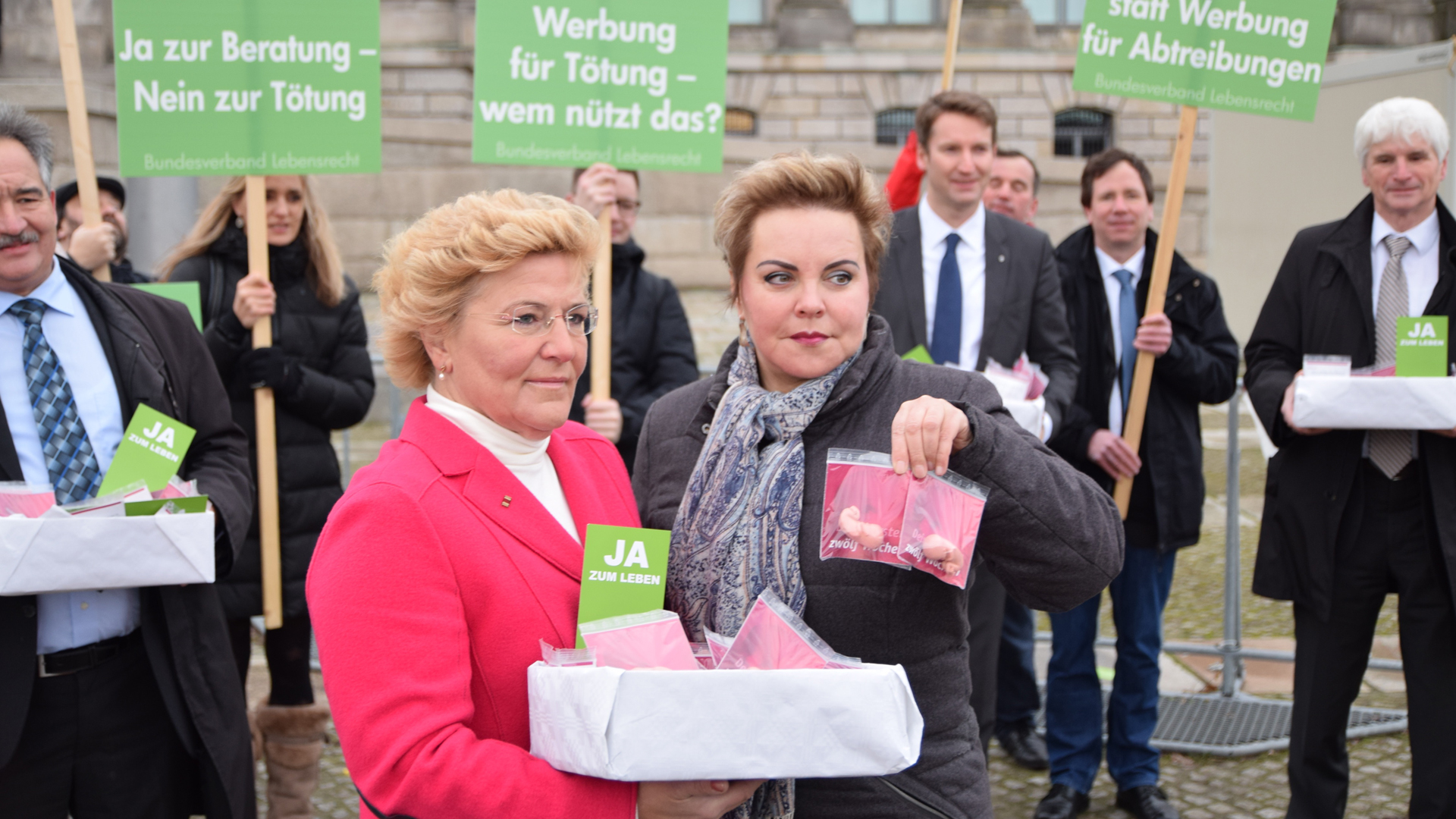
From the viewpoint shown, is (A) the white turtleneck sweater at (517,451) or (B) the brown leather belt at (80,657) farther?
(B) the brown leather belt at (80,657)

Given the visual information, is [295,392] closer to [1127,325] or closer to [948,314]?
[948,314]

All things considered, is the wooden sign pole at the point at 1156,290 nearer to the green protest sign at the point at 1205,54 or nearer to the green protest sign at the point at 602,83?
the green protest sign at the point at 1205,54

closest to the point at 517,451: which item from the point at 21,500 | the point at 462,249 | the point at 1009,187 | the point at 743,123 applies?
the point at 462,249

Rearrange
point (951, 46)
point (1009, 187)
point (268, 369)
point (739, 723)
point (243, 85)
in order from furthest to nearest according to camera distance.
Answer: point (1009, 187), point (951, 46), point (268, 369), point (243, 85), point (739, 723)

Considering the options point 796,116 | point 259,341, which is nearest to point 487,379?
point 259,341

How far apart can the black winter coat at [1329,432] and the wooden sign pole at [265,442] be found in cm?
326

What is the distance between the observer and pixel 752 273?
2.26m

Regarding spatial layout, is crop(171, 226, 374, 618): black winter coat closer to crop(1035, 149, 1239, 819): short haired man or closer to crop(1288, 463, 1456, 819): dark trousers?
crop(1035, 149, 1239, 819): short haired man

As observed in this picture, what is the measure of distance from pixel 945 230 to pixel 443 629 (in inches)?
117

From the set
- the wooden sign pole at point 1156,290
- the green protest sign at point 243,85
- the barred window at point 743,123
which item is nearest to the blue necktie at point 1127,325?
the wooden sign pole at point 1156,290

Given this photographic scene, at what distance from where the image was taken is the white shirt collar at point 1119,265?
15.6 feet

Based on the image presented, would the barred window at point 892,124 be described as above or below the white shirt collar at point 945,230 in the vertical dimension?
above

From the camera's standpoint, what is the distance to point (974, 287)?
14.2 ft

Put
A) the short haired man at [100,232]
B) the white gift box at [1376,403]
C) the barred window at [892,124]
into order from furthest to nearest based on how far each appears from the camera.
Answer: the barred window at [892,124] < the short haired man at [100,232] < the white gift box at [1376,403]
